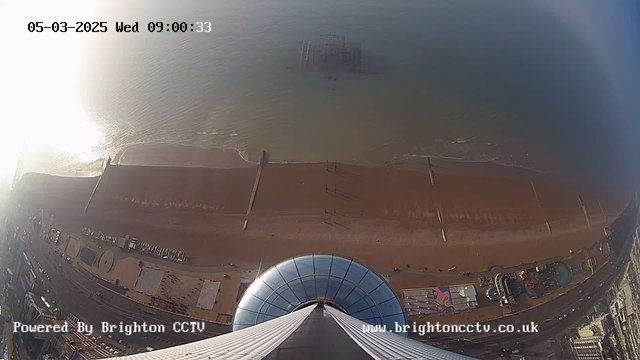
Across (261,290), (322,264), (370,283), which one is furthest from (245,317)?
(370,283)

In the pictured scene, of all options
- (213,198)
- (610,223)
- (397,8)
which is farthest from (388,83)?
(610,223)

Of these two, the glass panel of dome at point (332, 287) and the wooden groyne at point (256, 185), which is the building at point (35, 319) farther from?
the glass panel of dome at point (332, 287)

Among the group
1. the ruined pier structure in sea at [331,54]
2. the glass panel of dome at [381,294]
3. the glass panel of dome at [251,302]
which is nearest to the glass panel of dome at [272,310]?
the glass panel of dome at [251,302]

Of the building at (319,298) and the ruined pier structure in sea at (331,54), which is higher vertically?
the ruined pier structure in sea at (331,54)

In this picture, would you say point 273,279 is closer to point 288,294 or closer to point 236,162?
point 288,294

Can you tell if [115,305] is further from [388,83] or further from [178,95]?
[388,83]

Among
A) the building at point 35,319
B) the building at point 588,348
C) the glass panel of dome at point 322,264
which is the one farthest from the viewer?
the building at point 35,319

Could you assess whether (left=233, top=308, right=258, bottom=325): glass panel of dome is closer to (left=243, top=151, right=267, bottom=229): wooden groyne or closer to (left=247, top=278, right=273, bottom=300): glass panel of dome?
(left=247, top=278, right=273, bottom=300): glass panel of dome
